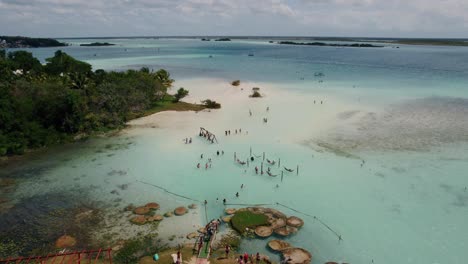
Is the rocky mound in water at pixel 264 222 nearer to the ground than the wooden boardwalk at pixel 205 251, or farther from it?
farther from it

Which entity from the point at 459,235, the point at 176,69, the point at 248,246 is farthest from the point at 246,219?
the point at 176,69

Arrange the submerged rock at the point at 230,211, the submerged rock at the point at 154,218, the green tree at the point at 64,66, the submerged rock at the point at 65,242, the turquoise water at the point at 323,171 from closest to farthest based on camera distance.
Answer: the submerged rock at the point at 65,242 → the turquoise water at the point at 323,171 → the submerged rock at the point at 154,218 → the submerged rock at the point at 230,211 → the green tree at the point at 64,66

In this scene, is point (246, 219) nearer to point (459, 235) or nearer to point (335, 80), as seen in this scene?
point (459, 235)

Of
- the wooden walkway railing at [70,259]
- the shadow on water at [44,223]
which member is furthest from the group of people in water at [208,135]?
the wooden walkway railing at [70,259]

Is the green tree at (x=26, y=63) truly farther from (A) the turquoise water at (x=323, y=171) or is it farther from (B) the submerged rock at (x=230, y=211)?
(B) the submerged rock at (x=230, y=211)

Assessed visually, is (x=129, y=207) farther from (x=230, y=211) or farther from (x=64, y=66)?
(x=64, y=66)

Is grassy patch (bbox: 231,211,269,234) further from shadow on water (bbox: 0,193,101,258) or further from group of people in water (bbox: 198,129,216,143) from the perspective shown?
group of people in water (bbox: 198,129,216,143)

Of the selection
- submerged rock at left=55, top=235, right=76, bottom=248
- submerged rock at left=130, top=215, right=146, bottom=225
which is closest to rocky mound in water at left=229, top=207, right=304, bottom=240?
submerged rock at left=130, top=215, right=146, bottom=225

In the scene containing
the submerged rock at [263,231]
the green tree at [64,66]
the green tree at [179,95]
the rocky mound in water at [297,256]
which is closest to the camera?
the rocky mound in water at [297,256]
